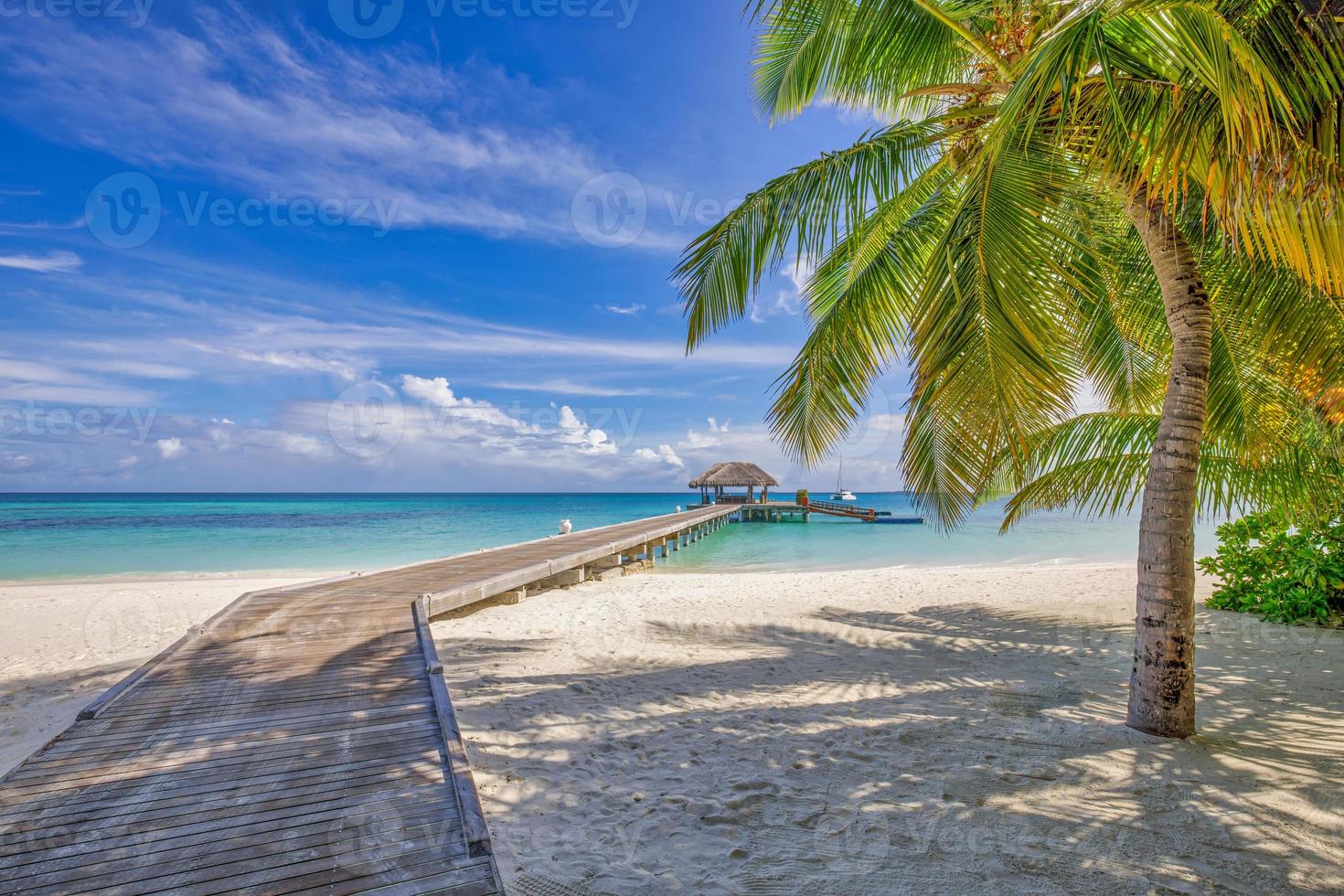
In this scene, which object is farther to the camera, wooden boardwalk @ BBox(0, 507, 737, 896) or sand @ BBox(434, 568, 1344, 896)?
sand @ BBox(434, 568, 1344, 896)

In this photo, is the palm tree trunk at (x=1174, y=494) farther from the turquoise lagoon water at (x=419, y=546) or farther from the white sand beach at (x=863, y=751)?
the turquoise lagoon water at (x=419, y=546)

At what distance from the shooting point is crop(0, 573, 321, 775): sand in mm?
5281

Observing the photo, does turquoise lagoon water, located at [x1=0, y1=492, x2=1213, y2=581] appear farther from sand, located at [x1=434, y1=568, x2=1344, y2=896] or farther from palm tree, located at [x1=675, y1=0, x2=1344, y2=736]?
palm tree, located at [x1=675, y1=0, x2=1344, y2=736]

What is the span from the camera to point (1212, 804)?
3258 millimetres

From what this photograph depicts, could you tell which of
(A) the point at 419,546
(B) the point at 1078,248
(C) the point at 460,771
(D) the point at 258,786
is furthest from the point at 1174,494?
(A) the point at 419,546

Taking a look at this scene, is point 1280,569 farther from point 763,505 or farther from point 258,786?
point 763,505

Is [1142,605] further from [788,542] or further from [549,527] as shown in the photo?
[549,527]

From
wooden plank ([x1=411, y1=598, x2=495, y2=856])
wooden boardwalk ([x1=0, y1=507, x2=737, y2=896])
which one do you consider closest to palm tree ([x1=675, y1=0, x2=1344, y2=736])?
wooden plank ([x1=411, y1=598, x2=495, y2=856])

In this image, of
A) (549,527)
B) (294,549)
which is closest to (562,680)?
(294,549)

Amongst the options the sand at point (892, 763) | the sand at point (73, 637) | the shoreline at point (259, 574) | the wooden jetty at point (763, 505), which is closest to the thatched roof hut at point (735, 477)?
the wooden jetty at point (763, 505)

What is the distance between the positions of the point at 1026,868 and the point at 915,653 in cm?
433

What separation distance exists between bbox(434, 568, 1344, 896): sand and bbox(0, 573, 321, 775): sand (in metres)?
3.28

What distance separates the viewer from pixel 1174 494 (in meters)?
Answer: 3.92

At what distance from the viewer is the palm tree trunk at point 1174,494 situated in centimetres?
392
